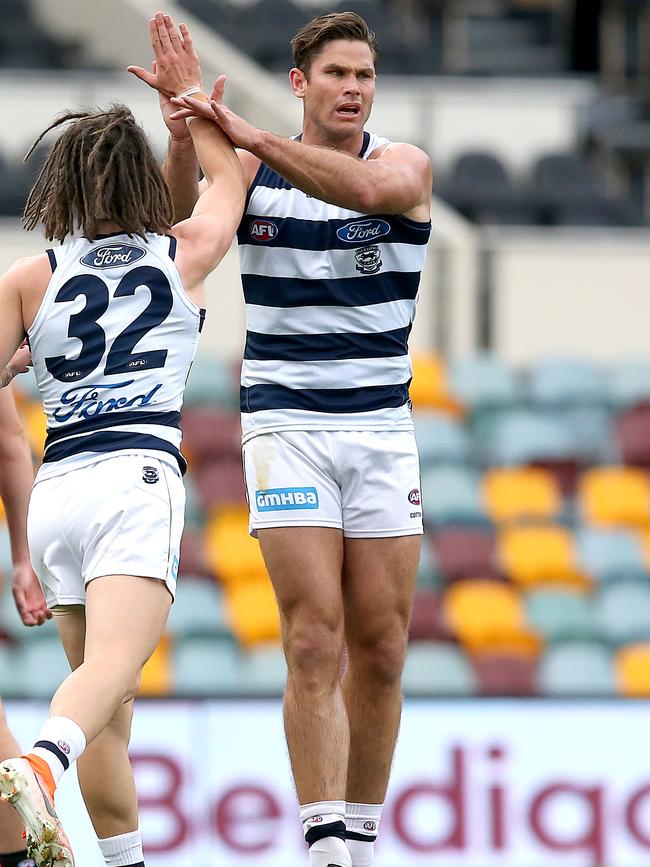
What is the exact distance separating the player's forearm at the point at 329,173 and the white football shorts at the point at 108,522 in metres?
0.86

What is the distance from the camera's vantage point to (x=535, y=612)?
9617 mm

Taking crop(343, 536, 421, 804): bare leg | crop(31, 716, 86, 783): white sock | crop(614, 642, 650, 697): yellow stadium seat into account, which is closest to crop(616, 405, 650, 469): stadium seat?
crop(614, 642, 650, 697): yellow stadium seat

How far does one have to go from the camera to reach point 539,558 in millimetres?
10125

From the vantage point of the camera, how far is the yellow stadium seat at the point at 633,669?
29.5 feet

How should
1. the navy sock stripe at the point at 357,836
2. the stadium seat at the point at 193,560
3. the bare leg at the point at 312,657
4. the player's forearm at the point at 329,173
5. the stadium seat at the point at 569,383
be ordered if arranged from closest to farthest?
the player's forearm at the point at 329,173, the bare leg at the point at 312,657, the navy sock stripe at the point at 357,836, the stadium seat at the point at 193,560, the stadium seat at the point at 569,383

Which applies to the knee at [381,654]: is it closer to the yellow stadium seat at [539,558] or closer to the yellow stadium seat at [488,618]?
the yellow stadium seat at [488,618]

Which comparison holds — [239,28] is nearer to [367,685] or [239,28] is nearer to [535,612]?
[535,612]

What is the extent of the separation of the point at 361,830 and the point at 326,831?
0.99 feet

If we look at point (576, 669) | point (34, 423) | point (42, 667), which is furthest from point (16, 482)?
point (34, 423)

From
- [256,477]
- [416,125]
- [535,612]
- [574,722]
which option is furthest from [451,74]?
[256,477]

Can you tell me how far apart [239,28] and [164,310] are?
11.1 metres

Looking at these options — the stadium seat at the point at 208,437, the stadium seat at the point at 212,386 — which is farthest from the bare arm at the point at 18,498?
the stadium seat at the point at 212,386

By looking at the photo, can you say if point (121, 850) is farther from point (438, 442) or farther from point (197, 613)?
point (438, 442)

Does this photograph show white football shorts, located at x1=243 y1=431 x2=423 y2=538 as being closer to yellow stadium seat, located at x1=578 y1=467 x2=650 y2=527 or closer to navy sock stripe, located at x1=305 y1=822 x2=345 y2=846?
navy sock stripe, located at x1=305 y1=822 x2=345 y2=846
